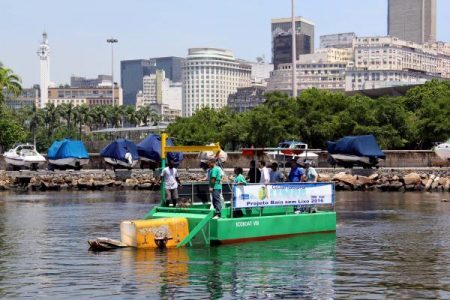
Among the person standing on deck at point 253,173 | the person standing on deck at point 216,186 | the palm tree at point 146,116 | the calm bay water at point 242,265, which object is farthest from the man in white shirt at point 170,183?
the palm tree at point 146,116

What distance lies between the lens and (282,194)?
2436cm

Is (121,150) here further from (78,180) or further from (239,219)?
(239,219)

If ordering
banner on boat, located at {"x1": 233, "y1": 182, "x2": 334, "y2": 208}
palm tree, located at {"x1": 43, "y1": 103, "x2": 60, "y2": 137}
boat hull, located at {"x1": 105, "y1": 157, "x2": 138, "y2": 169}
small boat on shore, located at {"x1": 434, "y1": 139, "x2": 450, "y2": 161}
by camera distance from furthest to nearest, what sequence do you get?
palm tree, located at {"x1": 43, "y1": 103, "x2": 60, "y2": 137}, boat hull, located at {"x1": 105, "y1": 157, "x2": 138, "y2": 169}, small boat on shore, located at {"x1": 434, "y1": 139, "x2": 450, "y2": 161}, banner on boat, located at {"x1": 233, "y1": 182, "x2": 334, "y2": 208}

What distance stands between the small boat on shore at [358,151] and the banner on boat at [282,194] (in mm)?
33390

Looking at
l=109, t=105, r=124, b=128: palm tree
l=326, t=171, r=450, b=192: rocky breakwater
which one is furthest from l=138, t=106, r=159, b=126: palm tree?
l=326, t=171, r=450, b=192: rocky breakwater

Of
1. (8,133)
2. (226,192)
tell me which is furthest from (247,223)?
(8,133)

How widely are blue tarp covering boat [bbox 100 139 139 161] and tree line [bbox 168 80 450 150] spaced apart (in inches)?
534

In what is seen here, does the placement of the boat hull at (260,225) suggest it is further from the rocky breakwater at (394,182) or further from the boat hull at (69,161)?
the boat hull at (69,161)

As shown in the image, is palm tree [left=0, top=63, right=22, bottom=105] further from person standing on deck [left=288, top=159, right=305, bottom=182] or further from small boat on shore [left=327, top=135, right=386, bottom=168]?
person standing on deck [left=288, top=159, right=305, bottom=182]

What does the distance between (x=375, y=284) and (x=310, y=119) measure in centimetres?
6087

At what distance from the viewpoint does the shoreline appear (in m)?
52.2

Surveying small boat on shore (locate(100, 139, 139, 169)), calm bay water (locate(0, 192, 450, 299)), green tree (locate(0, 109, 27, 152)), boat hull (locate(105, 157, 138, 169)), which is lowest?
calm bay water (locate(0, 192, 450, 299))

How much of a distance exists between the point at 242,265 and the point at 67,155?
49465 mm

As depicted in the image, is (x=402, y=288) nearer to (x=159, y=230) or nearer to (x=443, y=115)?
(x=159, y=230)
